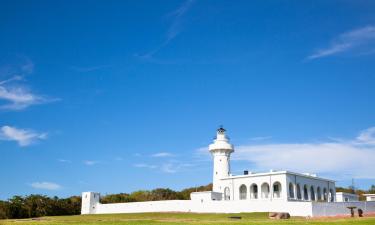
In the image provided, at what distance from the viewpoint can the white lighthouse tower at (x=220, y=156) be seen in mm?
Result: 60500

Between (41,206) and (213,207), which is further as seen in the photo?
(41,206)

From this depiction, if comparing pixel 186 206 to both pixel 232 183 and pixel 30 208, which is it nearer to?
pixel 232 183

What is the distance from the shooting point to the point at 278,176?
2089 inches

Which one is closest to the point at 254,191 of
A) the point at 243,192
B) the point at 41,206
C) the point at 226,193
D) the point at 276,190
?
the point at 243,192

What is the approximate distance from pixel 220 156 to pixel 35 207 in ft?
93.8

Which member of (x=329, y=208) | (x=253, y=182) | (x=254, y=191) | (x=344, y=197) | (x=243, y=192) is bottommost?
(x=329, y=208)

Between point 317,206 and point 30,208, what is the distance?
42.0 metres

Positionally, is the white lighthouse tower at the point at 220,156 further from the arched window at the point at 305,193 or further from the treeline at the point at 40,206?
the treeline at the point at 40,206

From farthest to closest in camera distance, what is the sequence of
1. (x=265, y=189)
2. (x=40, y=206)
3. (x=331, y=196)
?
1. (x=40, y=206)
2. (x=331, y=196)
3. (x=265, y=189)

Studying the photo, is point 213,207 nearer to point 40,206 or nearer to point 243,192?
point 243,192

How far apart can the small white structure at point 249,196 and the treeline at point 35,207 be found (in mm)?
5981

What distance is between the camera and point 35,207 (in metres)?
66.1

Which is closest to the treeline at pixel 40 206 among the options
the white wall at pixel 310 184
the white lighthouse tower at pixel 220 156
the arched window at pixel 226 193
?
the white lighthouse tower at pixel 220 156

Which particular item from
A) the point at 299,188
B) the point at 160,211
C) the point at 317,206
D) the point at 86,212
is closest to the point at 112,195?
the point at 86,212
